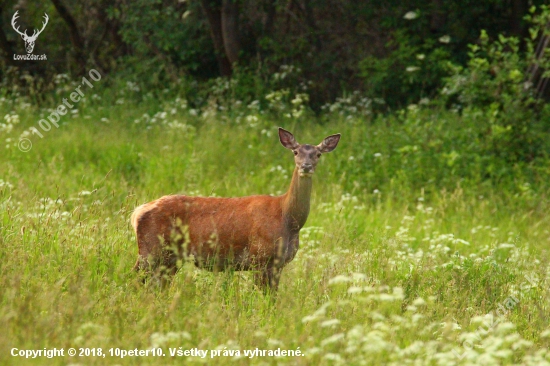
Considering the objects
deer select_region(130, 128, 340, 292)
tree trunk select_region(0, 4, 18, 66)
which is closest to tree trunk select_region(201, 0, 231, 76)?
tree trunk select_region(0, 4, 18, 66)

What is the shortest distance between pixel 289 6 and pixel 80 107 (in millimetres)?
4631

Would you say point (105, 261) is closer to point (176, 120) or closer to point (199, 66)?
point (176, 120)

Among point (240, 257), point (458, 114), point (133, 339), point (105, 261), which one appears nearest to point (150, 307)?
point (133, 339)

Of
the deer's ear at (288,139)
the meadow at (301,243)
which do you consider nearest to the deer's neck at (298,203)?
the meadow at (301,243)

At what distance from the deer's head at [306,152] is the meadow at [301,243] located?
0.67 meters

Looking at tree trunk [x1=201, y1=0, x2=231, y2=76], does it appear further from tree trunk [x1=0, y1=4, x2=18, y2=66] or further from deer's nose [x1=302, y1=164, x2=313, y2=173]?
deer's nose [x1=302, y1=164, x2=313, y2=173]

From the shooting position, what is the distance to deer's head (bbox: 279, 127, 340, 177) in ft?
21.0

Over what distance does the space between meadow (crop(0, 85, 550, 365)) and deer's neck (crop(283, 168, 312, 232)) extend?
314mm

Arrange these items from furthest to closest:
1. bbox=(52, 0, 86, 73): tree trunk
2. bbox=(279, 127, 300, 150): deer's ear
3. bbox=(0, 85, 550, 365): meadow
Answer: bbox=(52, 0, 86, 73): tree trunk → bbox=(279, 127, 300, 150): deer's ear → bbox=(0, 85, 550, 365): meadow

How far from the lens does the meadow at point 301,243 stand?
4449mm

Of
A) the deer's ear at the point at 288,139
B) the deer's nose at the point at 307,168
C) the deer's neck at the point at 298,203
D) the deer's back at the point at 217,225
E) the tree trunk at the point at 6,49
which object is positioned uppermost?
the deer's ear at the point at 288,139

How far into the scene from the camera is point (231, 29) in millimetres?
15320

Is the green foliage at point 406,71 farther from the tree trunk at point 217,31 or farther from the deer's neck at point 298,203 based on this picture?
the deer's neck at point 298,203

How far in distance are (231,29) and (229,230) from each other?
949 cm
